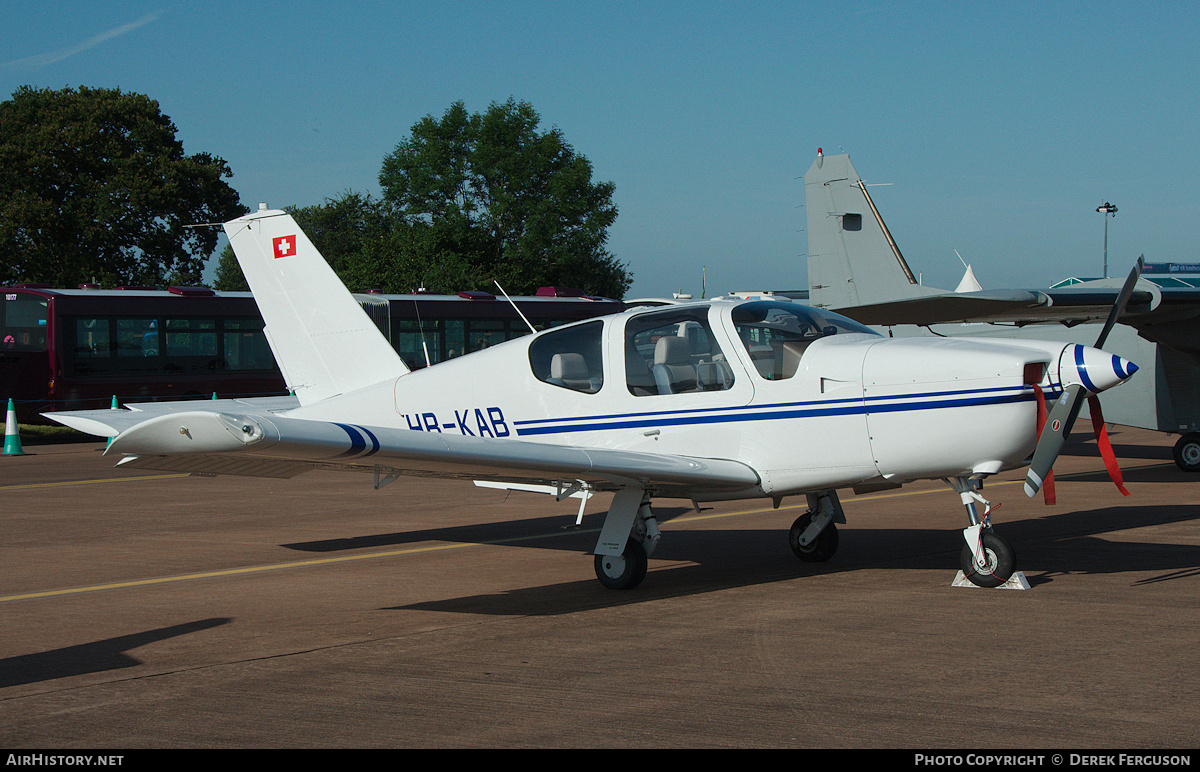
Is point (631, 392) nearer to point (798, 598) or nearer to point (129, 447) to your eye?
point (798, 598)

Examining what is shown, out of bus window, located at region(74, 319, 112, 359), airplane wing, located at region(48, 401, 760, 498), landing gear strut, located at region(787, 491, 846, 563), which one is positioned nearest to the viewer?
airplane wing, located at region(48, 401, 760, 498)

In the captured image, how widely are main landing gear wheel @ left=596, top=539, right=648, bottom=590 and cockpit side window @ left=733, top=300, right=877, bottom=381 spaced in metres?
1.52

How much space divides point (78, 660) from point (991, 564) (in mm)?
5441

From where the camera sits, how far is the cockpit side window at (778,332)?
707 centimetres

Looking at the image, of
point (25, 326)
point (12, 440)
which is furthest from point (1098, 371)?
point (25, 326)

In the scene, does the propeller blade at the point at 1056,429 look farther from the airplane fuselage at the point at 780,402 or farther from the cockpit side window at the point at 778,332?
the cockpit side window at the point at 778,332

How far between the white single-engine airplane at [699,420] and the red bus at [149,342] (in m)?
15.9

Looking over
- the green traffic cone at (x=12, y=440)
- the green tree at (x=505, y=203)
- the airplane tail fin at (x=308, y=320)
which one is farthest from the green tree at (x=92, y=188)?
the airplane tail fin at (x=308, y=320)

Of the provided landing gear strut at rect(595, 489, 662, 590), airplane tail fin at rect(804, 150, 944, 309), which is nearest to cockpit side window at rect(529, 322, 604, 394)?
landing gear strut at rect(595, 489, 662, 590)

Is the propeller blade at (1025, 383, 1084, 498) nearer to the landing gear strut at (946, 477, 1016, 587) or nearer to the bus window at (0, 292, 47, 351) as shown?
the landing gear strut at (946, 477, 1016, 587)

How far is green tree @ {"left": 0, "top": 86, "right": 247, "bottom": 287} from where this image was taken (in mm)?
49438

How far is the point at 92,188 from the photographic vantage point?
51375mm

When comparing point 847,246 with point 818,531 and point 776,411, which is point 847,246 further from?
point 776,411
